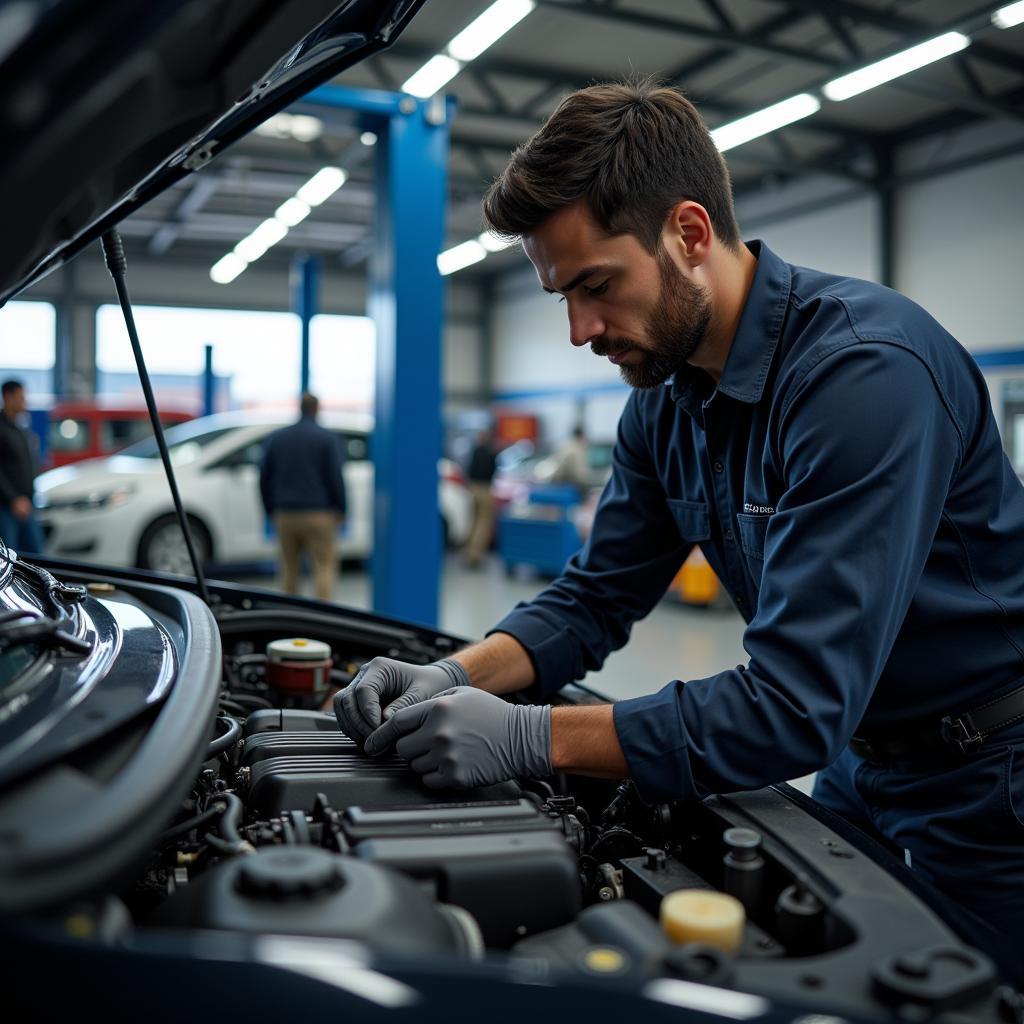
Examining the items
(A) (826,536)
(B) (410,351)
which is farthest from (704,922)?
(B) (410,351)

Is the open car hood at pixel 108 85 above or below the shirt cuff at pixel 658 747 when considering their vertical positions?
above

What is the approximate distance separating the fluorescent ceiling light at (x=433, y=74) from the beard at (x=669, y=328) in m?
5.55

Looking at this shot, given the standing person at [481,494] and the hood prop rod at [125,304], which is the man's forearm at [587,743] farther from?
the standing person at [481,494]

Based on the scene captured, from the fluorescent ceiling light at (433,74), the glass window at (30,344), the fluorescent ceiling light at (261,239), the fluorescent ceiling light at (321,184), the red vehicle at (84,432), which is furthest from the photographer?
the glass window at (30,344)

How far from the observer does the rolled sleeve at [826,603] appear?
1.11m

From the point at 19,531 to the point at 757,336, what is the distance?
5783mm

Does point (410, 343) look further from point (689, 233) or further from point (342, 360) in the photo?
point (342, 360)

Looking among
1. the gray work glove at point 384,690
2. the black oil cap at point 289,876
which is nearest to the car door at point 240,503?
the gray work glove at point 384,690

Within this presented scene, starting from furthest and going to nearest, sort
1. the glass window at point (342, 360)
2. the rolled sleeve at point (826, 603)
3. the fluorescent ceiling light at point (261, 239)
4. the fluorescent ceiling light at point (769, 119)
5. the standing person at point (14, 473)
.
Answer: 1. the glass window at point (342, 360)
2. the fluorescent ceiling light at point (261, 239)
3. the fluorescent ceiling light at point (769, 119)
4. the standing person at point (14, 473)
5. the rolled sleeve at point (826, 603)

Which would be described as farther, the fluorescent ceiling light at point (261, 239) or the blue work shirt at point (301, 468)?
the fluorescent ceiling light at point (261, 239)

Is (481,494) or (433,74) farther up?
(433,74)

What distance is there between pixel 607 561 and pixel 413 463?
294 cm

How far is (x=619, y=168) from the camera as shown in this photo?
1.34m

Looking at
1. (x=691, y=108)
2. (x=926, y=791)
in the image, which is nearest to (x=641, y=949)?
(x=926, y=791)
